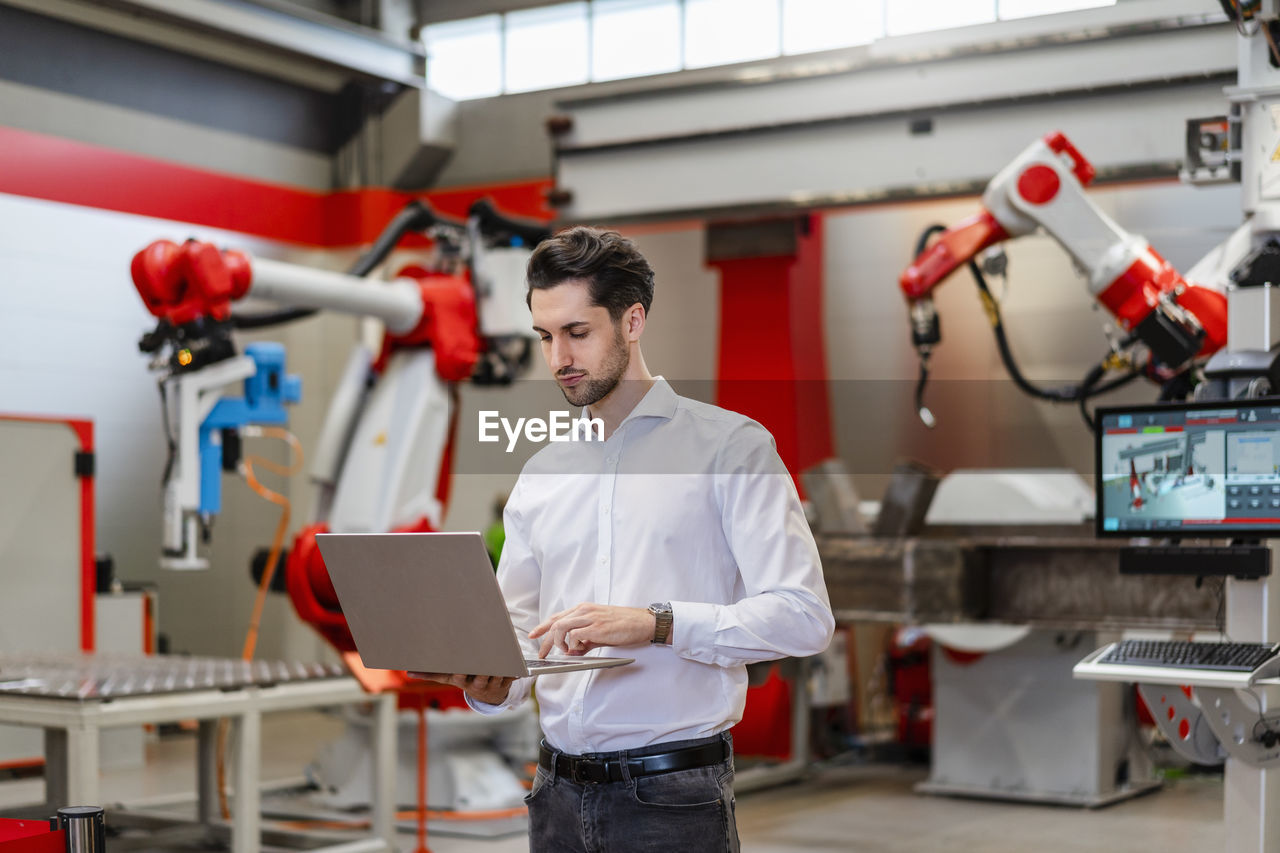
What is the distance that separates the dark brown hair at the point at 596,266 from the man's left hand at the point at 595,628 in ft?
1.26

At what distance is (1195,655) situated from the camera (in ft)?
9.68

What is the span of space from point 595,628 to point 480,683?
191 mm

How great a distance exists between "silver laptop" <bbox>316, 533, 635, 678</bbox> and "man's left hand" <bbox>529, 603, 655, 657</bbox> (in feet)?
0.10

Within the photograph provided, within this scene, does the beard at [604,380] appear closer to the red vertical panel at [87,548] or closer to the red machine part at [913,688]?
the red vertical panel at [87,548]

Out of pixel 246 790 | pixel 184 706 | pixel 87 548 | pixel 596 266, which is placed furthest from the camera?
pixel 87 548

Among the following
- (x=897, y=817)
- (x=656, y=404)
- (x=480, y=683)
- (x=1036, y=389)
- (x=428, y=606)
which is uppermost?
(x=1036, y=389)

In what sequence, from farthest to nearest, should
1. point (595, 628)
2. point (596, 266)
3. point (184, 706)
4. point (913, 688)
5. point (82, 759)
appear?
point (913, 688) → point (184, 706) → point (82, 759) → point (596, 266) → point (595, 628)

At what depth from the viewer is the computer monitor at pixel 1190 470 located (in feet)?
9.98

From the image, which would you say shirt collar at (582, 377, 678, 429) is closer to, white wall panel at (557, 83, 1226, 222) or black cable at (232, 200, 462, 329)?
white wall panel at (557, 83, 1226, 222)

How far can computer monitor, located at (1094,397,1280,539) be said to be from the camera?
3.04 m

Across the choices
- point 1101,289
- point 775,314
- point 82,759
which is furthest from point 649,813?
point 775,314

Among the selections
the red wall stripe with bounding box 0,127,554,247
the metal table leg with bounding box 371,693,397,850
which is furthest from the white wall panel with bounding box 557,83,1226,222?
the metal table leg with bounding box 371,693,397,850

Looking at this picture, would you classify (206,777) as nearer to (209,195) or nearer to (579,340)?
(579,340)

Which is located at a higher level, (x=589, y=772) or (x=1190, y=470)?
(x=1190, y=470)
